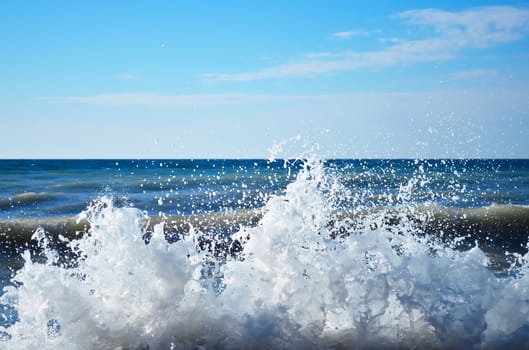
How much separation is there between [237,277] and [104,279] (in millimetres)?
995

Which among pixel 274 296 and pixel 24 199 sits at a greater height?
pixel 274 296

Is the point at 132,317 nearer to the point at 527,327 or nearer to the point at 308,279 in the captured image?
the point at 308,279

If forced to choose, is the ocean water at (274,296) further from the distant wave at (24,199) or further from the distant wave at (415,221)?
the distant wave at (24,199)

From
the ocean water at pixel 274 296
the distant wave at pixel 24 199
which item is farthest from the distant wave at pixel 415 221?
the ocean water at pixel 274 296

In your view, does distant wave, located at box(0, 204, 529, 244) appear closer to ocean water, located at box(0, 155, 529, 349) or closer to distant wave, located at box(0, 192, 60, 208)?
distant wave, located at box(0, 192, 60, 208)

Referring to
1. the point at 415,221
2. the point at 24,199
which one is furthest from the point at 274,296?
the point at 24,199

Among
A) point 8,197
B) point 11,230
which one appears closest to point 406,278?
point 11,230

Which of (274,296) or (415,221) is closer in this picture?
(274,296)

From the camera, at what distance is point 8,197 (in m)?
20.5

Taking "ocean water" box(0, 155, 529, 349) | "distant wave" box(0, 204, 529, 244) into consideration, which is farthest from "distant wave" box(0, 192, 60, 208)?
"ocean water" box(0, 155, 529, 349)

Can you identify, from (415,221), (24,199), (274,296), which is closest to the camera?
(274,296)

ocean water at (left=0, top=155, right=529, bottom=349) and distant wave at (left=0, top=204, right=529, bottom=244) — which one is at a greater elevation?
ocean water at (left=0, top=155, right=529, bottom=349)

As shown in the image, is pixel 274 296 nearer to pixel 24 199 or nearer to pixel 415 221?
pixel 415 221

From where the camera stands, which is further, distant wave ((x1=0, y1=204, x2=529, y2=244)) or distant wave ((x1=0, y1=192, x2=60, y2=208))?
distant wave ((x1=0, y1=192, x2=60, y2=208))
